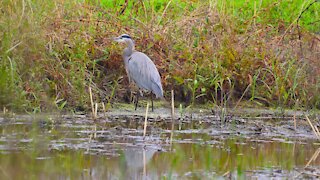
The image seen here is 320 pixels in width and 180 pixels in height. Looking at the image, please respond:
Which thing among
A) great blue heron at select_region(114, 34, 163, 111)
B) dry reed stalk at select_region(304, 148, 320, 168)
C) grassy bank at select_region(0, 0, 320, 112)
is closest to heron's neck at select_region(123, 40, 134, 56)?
great blue heron at select_region(114, 34, 163, 111)

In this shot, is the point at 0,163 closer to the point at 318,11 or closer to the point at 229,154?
the point at 229,154

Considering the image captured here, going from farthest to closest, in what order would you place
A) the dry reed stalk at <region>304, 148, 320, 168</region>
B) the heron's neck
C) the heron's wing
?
1. the heron's neck
2. the heron's wing
3. the dry reed stalk at <region>304, 148, 320, 168</region>

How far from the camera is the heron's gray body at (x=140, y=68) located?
984cm

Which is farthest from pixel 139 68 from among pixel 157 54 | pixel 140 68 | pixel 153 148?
pixel 153 148

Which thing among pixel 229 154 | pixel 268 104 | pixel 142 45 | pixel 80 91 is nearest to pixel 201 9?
pixel 142 45

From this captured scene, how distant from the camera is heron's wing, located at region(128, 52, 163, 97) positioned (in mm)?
9828

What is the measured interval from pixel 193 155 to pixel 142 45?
11.5 feet

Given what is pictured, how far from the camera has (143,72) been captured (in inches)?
395

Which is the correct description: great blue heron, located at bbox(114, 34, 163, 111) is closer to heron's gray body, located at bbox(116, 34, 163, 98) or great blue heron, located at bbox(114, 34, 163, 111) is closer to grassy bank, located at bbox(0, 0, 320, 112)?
heron's gray body, located at bbox(116, 34, 163, 98)

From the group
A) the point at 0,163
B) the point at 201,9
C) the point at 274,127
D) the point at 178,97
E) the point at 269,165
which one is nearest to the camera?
the point at 0,163

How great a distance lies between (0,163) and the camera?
659 centimetres

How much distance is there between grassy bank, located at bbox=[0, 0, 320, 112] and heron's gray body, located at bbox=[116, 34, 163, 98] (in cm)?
15

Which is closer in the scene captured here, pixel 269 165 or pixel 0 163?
pixel 0 163

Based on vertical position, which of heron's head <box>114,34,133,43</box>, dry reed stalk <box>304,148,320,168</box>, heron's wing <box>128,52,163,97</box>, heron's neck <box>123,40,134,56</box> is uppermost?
heron's head <box>114,34,133,43</box>
